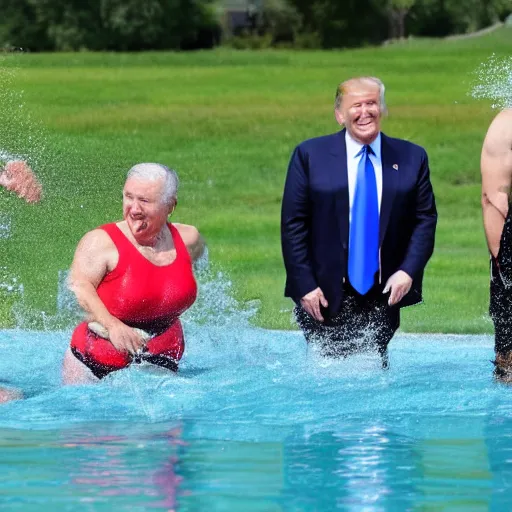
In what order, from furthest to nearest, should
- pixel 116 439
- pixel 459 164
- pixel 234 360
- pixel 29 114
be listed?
pixel 29 114
pixel 459 164
pixel 234 360
pixel 116 439

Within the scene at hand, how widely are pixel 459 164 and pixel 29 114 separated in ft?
23.5

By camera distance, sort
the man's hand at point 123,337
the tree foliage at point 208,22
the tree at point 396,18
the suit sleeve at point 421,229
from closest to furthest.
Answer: the man's hand at point 123,337 → the suit sleeve at point 421,229 → the tree foliage at point 208,22 → the tree at point 396,18

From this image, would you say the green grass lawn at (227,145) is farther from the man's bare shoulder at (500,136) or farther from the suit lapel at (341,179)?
the man's bare shoulder at (500,136)

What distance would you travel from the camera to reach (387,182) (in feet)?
22.4

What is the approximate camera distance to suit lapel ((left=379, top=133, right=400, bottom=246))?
6.81 m

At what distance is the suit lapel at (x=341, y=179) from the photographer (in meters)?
6.77

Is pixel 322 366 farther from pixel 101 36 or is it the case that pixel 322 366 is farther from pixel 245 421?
pixel 101 36

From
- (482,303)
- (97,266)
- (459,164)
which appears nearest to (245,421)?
(97,266)

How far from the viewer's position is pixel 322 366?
712cm

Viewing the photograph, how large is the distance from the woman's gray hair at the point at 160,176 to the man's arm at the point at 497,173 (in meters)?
1.42

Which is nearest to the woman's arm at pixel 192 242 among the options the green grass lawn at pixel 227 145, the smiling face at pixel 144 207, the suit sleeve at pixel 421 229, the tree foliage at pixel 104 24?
the smiling face at pixel 144 207

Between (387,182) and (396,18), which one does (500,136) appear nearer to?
(387,182)

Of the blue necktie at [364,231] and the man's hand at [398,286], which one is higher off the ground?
the blue necktie at [364,231]

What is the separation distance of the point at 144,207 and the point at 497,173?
1.63 meters
